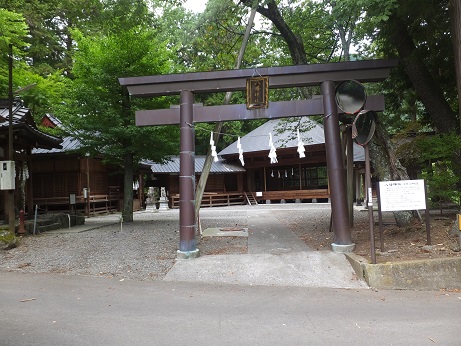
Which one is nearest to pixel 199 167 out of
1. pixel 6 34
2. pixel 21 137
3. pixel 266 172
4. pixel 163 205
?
pixel 163 205

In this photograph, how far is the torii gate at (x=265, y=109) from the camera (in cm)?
820

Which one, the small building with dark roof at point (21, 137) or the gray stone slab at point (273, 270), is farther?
the small building with dark roof at point (21, 137)

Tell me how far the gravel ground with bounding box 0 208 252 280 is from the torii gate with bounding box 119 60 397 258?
3.08 feet

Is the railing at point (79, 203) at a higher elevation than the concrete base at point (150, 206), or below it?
higher

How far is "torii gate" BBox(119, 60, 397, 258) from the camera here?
820 centimetres

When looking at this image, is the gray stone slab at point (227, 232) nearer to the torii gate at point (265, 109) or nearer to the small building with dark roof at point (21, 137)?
the torii gate at point (265, 109)

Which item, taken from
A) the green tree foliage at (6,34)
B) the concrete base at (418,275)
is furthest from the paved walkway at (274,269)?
the green tree foliage at (6,34)

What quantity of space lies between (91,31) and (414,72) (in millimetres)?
18639

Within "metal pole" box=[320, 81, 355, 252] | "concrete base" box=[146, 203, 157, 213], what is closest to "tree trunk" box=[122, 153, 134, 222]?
"metal pole" box=[320, 81, 355, 252]

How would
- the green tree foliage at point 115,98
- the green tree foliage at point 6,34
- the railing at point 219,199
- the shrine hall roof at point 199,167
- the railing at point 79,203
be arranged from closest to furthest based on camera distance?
the green tree foliage at point 115,98 → the green tree foliage at point 6,34 → the railing at point 79,203 → the shrine hall roof at point 199,167 → the railing at point 219,199

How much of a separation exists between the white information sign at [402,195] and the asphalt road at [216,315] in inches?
73.9

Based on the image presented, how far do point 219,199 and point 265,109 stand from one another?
21754 mm

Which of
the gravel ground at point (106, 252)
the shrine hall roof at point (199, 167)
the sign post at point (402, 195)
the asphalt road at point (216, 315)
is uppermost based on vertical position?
the shrine hall roof at point (199, 167)

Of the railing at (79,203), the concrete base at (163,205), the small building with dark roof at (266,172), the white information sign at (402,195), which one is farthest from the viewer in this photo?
the small building with dark roof at (266,172)
